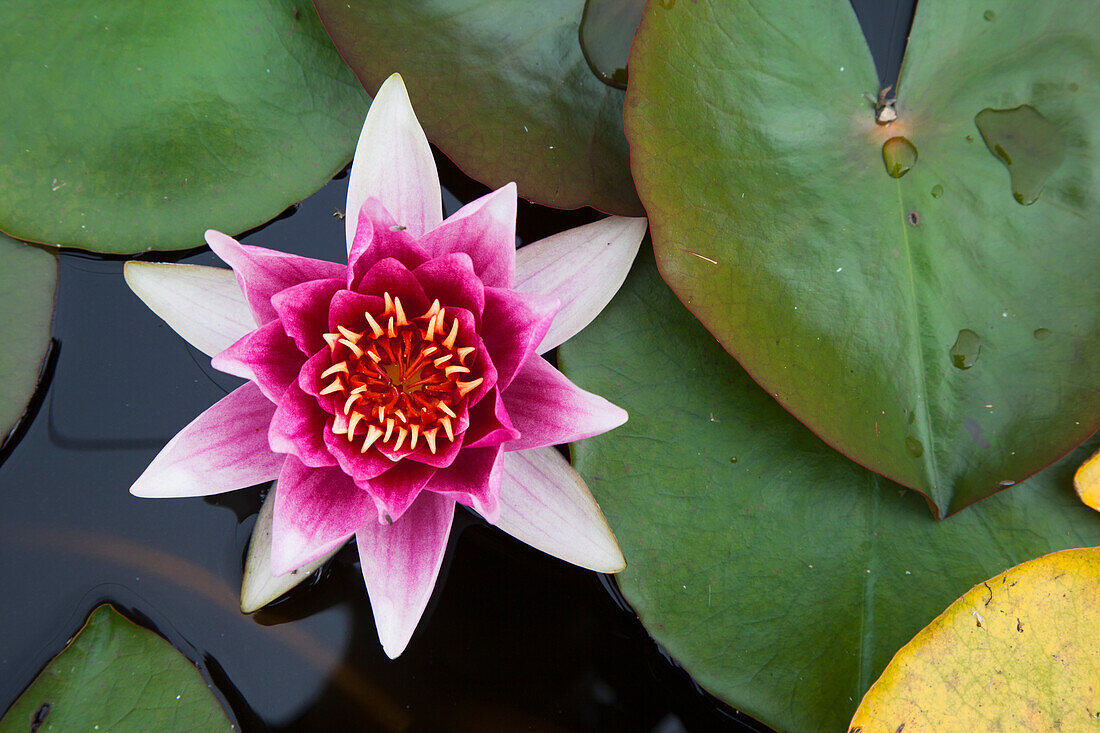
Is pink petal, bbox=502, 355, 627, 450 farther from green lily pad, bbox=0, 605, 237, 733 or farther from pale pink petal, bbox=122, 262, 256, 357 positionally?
green lily pad, bbox=0, 605, 237, 733

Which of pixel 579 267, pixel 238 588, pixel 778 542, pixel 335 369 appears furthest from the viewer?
pixel 238 588

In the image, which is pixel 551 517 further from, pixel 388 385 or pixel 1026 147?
pixel 1026 147

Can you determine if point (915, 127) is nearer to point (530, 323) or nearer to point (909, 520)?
point (909, 520)

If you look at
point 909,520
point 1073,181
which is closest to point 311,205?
point 909,520

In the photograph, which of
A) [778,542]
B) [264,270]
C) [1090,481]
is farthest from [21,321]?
[1090,481]

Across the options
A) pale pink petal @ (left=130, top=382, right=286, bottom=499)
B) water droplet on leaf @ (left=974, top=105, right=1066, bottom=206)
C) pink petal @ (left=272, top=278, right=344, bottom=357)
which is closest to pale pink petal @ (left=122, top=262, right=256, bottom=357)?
pale pink petal @ (left=130, top=382, right=286, bottom=499)

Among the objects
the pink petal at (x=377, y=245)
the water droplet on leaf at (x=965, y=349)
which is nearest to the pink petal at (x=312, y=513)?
the pink petal at (x=377, y=245)

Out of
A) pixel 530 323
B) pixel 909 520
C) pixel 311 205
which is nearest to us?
pixel 530 323
